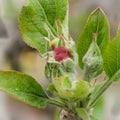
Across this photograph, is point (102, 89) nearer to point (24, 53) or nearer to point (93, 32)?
point (93, 32)

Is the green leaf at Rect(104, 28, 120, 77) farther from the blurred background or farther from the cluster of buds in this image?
the blurred background

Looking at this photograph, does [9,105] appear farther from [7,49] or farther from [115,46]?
[115,46]

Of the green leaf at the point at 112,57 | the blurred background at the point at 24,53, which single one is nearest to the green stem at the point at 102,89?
the green leaf at the point at 112,57

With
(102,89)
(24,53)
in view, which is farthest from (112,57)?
(24,53)

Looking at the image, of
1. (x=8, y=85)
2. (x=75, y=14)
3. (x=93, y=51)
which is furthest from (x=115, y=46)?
(x=75, y=14)

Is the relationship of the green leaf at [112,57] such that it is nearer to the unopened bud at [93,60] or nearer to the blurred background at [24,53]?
the unopened bud at [93,60]

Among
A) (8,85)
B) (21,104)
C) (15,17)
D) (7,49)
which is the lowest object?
(21,104)

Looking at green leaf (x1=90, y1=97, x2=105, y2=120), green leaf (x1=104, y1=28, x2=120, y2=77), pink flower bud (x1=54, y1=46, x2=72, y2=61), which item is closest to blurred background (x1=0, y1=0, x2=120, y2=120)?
green leaf (x1=90, y1=97, x2=105, y2=120)
